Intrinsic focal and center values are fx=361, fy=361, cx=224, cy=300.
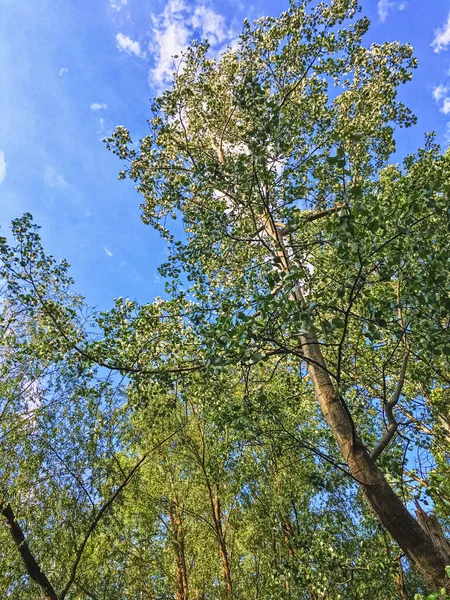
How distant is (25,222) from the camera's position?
239 inches

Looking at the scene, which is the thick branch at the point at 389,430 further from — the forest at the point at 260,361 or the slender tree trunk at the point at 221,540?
the slender tree trunk at the point at 221,540

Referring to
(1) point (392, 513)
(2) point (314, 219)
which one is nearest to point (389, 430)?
(1) point (392, 513)

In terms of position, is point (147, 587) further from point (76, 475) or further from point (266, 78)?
point (266, 78)

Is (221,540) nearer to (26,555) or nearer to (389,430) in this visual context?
(26,555)

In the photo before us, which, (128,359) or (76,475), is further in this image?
(76,475)

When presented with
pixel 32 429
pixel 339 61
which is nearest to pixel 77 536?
pixel 32 429

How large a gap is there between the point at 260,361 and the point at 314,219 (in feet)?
12.9

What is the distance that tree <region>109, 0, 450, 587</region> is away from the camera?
3.83 metres

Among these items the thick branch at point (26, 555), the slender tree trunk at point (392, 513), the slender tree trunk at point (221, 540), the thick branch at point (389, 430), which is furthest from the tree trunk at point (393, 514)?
the slender tree trunk at point (221, 540)

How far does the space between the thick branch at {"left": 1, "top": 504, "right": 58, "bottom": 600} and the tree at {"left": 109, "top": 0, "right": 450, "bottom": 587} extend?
199 inches

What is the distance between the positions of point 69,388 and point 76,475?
5.26 ft

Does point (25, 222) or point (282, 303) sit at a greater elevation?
point (25, 222)

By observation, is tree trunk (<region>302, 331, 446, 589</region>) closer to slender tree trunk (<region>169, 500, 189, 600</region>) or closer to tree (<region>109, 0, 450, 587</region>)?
tree (<region>109, 0, 450, 587</region>)

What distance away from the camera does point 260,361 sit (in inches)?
155
